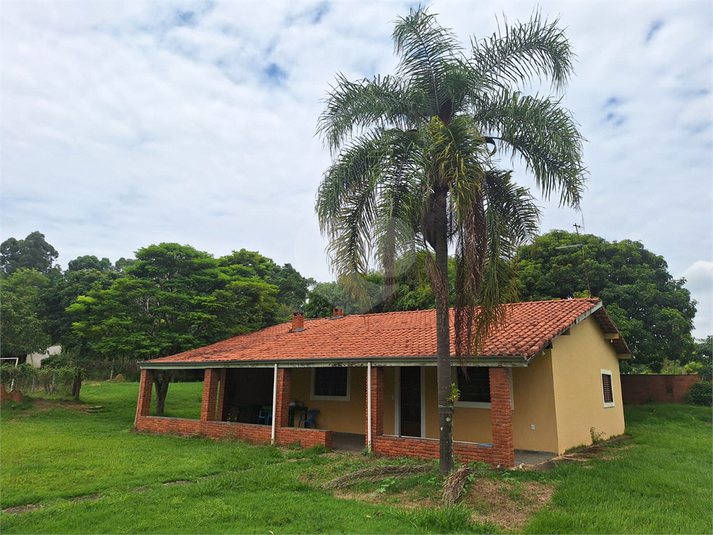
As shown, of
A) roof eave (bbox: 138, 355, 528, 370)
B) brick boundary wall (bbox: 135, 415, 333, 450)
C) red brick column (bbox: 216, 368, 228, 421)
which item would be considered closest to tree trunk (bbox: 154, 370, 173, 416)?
roof eave (bbox: 138, 355, 528, 370)

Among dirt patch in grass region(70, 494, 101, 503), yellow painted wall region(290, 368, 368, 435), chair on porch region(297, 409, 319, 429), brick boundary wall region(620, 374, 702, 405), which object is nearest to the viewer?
dirt patch in grass region(70, 494, 101, 503)

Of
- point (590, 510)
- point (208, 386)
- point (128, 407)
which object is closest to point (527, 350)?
point (590, 510)

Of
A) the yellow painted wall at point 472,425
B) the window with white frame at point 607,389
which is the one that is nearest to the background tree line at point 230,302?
the window with white frame at point 607,389

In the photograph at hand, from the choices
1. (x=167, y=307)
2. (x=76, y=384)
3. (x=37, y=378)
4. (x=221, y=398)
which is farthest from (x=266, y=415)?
(x=37, y=378)

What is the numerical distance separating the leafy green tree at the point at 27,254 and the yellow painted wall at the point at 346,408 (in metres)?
63.8

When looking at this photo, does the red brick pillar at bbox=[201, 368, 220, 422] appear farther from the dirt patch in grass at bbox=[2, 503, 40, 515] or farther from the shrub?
the shrub

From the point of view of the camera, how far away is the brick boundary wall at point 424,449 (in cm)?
891

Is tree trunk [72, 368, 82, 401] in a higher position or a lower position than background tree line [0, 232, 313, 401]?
lower

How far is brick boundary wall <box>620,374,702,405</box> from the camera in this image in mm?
19391

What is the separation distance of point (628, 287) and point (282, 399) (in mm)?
16300

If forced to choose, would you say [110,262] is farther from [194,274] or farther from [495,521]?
[495,521]

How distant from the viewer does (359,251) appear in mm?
7934

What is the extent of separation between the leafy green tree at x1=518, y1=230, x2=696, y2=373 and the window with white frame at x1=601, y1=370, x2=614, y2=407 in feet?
17.1

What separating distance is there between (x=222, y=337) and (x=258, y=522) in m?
15.3
